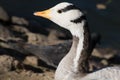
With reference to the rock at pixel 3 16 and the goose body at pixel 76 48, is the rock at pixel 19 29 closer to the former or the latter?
the rock at pixel 3 16

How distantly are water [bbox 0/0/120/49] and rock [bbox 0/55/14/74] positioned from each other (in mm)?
6296

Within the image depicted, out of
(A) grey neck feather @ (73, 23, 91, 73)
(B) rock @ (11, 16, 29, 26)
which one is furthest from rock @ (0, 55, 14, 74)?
(B) rock @ (11, 16, 29, 26)

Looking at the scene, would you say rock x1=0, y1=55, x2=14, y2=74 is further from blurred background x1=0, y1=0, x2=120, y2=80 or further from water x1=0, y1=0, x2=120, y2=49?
water x1=0, y1=0, x2=120, y2=49

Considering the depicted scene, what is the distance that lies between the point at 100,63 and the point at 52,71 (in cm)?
251

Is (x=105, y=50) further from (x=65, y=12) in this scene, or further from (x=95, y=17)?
(x=65, y=12)

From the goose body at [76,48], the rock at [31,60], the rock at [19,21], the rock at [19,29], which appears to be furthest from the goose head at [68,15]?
the rock at [19,21]

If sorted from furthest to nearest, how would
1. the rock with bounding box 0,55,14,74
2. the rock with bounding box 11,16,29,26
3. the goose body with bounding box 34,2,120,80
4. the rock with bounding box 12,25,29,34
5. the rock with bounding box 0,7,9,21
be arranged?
the rock with bounding box 11,16,29,26, the rock with bounding box 0,7,9,21, the rock with bounding box 12,25,29,34, the rock with bounding box 0,55,14,74, the goose body with bounding box 34,2,120,80

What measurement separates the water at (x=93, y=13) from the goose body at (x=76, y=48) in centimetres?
797

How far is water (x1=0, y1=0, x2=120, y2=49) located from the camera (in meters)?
15.4

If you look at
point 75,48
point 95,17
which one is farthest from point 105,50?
point 75,48

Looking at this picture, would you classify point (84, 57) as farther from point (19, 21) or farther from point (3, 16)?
point (19, 21)

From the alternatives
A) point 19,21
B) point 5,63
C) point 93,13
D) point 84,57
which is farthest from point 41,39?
point 93,13

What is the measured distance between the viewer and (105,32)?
16.1m

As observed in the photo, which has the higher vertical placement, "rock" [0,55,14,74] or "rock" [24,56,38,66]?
"rock" [0,55,14,74]
